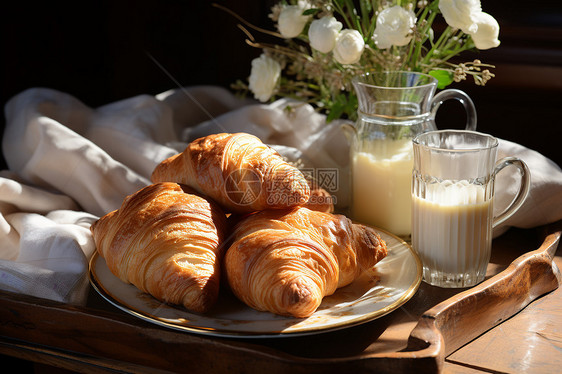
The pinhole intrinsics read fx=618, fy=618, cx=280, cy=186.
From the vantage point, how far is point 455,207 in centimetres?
75

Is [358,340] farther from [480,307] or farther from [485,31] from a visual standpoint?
[485,31]

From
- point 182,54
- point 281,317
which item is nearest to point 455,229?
point 281,317

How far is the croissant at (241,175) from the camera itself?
74 centimetres

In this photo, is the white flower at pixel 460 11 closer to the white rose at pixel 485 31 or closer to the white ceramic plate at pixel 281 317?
the white rose at pixel 485 31

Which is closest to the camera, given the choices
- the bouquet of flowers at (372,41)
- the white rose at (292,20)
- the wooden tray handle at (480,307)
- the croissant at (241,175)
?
the wooden tray handle at (480,307)

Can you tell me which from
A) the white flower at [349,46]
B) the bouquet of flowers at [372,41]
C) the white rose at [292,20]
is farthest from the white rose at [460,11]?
the white rose at [292,20]

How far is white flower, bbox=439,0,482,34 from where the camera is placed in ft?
2.66

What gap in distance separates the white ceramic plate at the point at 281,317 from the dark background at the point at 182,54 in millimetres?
518

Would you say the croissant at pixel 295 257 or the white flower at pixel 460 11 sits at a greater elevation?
the white flower at pixel 460 11

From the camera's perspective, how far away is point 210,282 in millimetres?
666

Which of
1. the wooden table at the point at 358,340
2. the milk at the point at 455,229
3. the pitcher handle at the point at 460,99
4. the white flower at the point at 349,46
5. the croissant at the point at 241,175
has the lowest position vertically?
the wooden table at the point at 358,340

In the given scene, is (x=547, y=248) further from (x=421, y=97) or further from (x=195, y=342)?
(x=195, y=342)

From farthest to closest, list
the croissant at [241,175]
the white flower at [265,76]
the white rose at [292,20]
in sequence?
the white flower at [265,76], the white rose at [292,20], the croissant at [241,175]

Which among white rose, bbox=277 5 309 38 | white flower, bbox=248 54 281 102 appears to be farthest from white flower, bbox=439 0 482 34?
white flower, bbox=248 54 281 102
